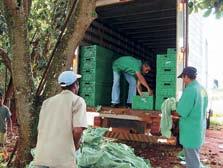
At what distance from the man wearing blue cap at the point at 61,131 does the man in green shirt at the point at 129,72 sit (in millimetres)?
4456

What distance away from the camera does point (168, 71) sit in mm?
6859

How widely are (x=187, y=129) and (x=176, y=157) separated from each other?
2.20m

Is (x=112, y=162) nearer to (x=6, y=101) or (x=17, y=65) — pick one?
(x=17, y=65)

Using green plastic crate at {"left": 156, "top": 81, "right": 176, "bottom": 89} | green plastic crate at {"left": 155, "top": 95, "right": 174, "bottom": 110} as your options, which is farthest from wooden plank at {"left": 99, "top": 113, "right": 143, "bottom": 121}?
green plastic crate at {"left": 156, "top": 81, "right": 176, "bottom": 89}

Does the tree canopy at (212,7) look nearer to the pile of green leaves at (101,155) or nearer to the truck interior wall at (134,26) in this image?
the truck interior wall at (134,26)

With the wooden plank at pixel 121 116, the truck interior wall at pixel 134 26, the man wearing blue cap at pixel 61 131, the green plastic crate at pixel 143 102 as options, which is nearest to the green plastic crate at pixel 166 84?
the green plastic crate at pixel 143 102

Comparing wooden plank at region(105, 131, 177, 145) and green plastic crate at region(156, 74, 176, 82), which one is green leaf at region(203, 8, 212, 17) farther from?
wooden plank at region(105, 131, 177, 145)

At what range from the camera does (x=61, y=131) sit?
3234 millimetres

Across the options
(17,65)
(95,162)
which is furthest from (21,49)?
(95,162)

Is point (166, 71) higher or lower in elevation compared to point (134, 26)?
lower

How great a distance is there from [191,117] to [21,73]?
2.45 metres

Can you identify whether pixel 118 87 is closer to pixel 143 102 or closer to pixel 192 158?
pixel 143 102

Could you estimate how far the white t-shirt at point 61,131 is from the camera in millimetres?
3211

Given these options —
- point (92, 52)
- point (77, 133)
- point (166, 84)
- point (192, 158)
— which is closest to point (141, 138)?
point (166, 84)
